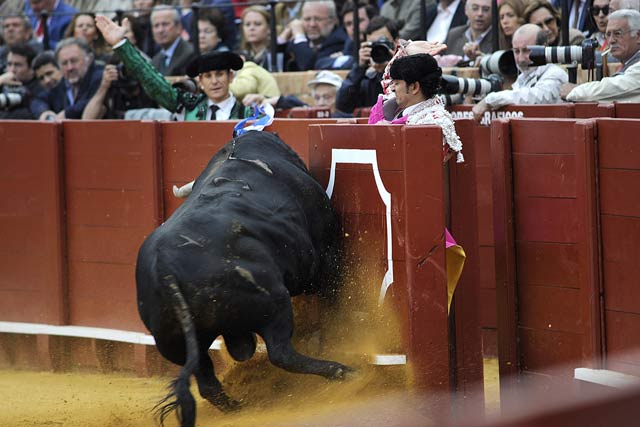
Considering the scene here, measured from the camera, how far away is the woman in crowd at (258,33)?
9219 millimetres

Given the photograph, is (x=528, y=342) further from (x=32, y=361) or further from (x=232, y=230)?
(x=32, y=361)

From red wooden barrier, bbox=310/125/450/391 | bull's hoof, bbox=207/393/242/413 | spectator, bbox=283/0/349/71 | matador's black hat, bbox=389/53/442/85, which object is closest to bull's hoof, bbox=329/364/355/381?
red wooden barrier, bbox=310/125/450/391

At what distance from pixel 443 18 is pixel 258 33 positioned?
69.3 inches

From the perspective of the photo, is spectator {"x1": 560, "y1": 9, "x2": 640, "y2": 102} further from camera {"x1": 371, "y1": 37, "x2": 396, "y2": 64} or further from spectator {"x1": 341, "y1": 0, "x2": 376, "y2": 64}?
spectator {"x1": 341, "y1": 0, "x2": 376, "y2": 64}

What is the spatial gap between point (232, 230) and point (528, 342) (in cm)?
149

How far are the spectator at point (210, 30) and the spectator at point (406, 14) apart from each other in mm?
1470

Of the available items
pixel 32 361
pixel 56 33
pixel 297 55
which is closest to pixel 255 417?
pixel 32 361

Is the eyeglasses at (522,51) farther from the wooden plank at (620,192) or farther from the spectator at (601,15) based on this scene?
the wooden plank at (620,192)

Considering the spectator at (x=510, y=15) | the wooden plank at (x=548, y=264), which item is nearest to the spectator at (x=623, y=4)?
the spectator at (x=510, y=15)

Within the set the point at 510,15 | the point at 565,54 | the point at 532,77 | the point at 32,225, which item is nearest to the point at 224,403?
the point at 32,225

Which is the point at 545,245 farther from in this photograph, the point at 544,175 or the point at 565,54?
the point at 565,54

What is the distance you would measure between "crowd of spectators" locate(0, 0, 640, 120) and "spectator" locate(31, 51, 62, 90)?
0.01 meters

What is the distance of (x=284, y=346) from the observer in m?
3.68

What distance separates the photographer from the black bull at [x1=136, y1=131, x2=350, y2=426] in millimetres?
3461
